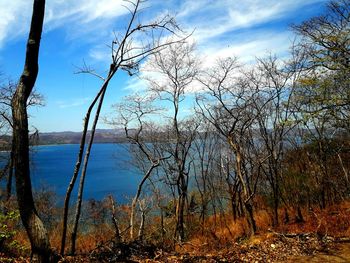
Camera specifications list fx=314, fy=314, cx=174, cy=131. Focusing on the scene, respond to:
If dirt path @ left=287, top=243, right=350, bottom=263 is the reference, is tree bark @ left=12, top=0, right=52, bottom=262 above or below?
above

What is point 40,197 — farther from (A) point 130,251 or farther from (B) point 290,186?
(A) point 130,251

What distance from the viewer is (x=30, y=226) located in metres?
4.39

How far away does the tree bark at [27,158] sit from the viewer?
14.4 feet

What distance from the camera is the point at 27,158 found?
448cm

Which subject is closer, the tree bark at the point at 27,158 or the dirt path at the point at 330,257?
the tree bark at the point at 27,158

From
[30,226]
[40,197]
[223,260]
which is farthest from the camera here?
[40,197]

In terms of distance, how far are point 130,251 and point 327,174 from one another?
16.9 m

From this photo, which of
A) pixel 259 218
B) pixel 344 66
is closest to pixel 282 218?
pixel 259 218

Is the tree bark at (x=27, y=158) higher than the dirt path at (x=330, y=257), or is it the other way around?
the tree bark at (x=27, y=158)

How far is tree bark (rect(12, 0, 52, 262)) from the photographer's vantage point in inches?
172

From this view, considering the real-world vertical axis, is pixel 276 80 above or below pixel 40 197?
above

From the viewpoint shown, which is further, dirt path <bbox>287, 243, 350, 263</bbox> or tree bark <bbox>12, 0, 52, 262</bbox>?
dirt path <bbox>287, 243, 350, 263</bbox>

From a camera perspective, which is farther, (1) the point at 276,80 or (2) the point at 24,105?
→ (1) the point at 276,80

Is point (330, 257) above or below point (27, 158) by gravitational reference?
below
